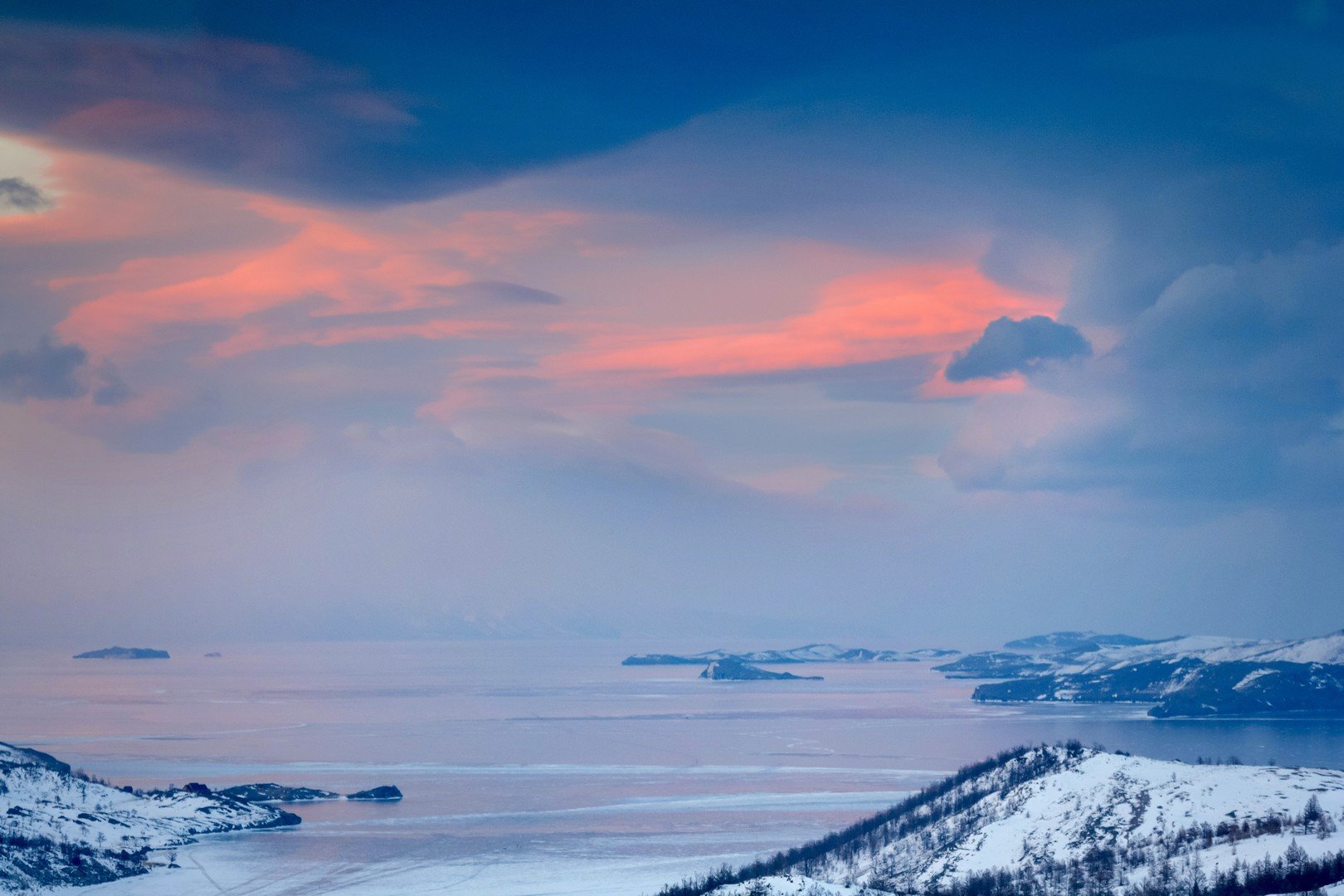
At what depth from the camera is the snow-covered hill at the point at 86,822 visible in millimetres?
82812

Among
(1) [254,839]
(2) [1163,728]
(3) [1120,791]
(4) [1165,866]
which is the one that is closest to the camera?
(4) [1165,866]

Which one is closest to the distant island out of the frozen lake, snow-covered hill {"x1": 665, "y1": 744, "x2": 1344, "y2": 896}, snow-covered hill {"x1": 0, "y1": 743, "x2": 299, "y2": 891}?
the frozen lake

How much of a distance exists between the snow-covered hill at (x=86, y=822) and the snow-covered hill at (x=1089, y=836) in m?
39.4

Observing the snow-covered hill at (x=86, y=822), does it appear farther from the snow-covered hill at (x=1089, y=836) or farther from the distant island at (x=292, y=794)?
the snow-covered hill at (x=1089, y=836)

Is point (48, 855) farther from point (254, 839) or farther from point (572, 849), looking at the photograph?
point (572, 849)

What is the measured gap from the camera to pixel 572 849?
294ft

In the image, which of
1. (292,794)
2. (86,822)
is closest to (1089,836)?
(86,822)

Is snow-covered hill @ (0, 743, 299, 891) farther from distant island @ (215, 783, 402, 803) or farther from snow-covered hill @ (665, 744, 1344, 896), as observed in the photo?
snow-covered hill @ (665, 744, 1344, 896)

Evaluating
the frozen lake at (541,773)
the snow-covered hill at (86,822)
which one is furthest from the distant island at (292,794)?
the snow-covered hill at (86,822)

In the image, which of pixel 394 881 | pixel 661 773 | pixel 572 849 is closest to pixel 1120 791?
pixel 572 849

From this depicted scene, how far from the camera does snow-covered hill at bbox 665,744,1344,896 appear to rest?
67812 millimetres

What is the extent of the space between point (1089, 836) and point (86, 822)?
64775mm

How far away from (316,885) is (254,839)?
60.3 ft

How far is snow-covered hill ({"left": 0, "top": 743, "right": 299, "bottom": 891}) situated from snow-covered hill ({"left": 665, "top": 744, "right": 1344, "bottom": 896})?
39.4 meters
